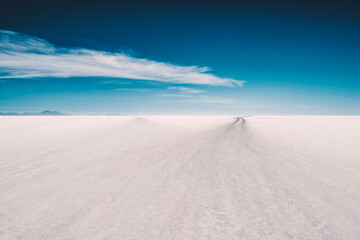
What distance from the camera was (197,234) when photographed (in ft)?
12.5

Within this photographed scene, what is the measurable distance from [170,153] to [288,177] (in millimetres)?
5527

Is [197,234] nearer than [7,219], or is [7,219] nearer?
→ [197,234]

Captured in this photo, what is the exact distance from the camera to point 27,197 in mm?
5473

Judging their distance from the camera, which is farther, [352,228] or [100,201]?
[100,201]

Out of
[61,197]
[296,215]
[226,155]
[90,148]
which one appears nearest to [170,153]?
[226,155]

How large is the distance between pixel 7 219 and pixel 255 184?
621 cm

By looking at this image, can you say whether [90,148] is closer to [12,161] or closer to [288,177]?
[12,161]

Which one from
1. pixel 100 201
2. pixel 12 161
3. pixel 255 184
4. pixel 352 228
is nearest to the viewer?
pixel 352 228

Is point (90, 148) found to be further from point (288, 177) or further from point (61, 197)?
point (288, 177)

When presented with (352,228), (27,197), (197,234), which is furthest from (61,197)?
(352,228)

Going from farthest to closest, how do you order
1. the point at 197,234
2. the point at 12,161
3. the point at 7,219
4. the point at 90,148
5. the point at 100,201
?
1. the point at 90,148
2. the point at 12,161
3. the point at 100,201
4. the point at 7,219
5. the point at 197,234

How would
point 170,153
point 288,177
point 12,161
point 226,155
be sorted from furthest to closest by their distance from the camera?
point 170,153, point 226,155, point 12,161, point 288,177

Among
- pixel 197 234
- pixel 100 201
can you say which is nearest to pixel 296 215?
pixel 197 234

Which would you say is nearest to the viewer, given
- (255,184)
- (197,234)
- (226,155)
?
(197,234)
